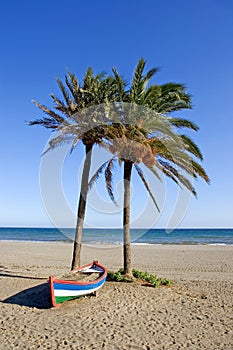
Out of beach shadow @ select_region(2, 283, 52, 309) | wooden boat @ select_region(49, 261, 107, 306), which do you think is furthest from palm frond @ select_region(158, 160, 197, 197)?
beach shadow @ select_region(2, 283, 52, 309)

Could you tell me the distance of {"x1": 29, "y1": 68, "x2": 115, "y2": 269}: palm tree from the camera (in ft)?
40.0

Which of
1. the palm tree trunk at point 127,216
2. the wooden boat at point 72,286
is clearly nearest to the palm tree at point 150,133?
the palm tree trunk at point 127,216

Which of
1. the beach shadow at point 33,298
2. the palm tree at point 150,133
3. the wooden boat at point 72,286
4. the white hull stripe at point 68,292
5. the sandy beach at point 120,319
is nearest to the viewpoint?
the sandy beach at point 120,319

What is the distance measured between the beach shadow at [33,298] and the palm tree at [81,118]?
6.32 ft

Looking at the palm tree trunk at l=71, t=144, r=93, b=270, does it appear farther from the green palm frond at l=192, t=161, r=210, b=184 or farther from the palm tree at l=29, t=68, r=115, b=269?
the green palm frond at l=192, t=161, r=210, b=184

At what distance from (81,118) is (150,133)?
2561 millimetres

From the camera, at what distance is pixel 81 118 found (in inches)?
483

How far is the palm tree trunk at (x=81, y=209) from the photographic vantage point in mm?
12617

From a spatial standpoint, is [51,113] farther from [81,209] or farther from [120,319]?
[120,319]

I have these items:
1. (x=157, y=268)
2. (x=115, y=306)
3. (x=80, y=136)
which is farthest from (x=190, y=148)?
(x=157, y=268)

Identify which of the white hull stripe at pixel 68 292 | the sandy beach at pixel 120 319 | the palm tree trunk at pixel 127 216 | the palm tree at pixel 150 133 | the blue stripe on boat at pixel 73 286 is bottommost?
the sandy beach at pixel 120 319

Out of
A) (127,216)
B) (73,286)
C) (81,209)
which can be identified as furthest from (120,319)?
(81,209)

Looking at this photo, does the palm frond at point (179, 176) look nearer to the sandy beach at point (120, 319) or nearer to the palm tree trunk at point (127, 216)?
the palm tree trunk at point (127, 216)

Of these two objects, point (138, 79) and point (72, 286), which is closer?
point (72, 286)
